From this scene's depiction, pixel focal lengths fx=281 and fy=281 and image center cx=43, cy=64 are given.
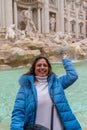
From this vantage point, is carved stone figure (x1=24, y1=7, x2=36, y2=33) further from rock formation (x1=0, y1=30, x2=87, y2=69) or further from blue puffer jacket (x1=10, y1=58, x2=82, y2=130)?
blue puffer jacket (x1=10, y1=58, x2=82, y2=130)

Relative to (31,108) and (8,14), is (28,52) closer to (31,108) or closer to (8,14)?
(8,14)

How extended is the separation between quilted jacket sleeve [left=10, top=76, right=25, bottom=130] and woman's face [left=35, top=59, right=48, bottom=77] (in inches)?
10.8

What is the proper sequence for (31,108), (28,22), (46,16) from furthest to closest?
(46,16), (28,22), (31,108)

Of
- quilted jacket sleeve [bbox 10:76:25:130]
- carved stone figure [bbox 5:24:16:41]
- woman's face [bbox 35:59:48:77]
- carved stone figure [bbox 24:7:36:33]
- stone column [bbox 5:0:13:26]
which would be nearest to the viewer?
quilted jacket sleeve [bbox 10:76:25:130]

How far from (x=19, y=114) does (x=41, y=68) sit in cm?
50

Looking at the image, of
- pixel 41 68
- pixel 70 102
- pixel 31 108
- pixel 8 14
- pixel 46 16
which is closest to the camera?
pixel 31 108

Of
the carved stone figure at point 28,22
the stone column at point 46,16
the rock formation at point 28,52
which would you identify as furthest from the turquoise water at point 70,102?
the stone column at point 46,16

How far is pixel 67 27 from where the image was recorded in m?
40.5

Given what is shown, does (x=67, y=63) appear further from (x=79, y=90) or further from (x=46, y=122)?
(x=79, y=90)

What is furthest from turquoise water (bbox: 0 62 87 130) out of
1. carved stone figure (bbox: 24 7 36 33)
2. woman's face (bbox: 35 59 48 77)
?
carved stone figure (bbox: 24 7 36 33)

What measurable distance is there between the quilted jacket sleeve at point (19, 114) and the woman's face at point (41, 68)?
0.27m

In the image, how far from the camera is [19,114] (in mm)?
2422

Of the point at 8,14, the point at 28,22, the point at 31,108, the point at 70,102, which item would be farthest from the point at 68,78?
the point at 28,22

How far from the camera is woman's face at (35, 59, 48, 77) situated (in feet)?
8.76
